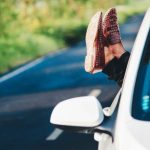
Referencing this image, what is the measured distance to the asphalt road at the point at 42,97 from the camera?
10391 mm

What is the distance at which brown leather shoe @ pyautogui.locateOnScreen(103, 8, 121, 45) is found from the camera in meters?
3.90

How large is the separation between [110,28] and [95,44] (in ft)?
0.73

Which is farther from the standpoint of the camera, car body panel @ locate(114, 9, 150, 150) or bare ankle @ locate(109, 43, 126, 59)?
bare ankle @ locate(109, 43, 126, 59)

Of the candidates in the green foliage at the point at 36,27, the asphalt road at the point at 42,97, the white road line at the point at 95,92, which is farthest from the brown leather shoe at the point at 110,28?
the green foliage at the point at 36,27

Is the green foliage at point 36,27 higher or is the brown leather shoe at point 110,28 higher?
the brown leather shoe at point 110,28

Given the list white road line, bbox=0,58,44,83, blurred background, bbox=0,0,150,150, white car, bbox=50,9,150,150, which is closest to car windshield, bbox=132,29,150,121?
white car, bbox=50,9,150,150

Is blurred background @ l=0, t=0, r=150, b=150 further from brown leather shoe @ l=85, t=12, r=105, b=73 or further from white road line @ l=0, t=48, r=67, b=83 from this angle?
brown leather shoe @ l=85, t=12, r=105, b=73

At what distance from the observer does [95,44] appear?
12.3 ft

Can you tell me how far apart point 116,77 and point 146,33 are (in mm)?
597

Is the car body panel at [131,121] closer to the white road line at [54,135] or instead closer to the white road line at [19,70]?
the white road line at [54,135]

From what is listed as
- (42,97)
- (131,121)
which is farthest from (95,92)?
(131,121)

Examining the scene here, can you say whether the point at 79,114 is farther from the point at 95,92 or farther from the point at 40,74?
the point at 40,74

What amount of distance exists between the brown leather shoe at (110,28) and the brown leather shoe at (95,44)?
0.08 meters

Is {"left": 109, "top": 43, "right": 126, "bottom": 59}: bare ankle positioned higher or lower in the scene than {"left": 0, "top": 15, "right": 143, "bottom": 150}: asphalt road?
higher
